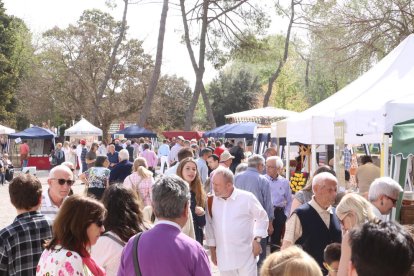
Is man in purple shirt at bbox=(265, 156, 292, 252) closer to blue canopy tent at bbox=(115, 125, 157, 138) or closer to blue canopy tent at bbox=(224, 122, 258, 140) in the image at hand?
blue canopy tent at bbox=(224, 122, 258, 140)

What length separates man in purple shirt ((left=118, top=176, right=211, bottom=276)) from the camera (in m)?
4.09

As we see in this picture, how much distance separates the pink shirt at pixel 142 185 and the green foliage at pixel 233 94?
56.1m

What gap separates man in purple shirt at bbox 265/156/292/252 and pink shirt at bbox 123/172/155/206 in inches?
75.2

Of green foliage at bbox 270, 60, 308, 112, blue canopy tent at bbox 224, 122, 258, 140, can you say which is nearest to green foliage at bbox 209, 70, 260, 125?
green foliage at bbox 270, 60, 308, 112

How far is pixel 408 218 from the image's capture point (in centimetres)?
858

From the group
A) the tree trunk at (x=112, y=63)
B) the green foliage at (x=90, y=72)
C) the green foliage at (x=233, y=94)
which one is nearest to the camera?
the tree trunk at (x=112, y=63)

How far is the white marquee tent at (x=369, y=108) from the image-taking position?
354 inches

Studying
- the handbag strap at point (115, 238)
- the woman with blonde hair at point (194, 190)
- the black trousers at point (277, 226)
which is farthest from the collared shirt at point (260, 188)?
the handbag strap at point (115, 238)

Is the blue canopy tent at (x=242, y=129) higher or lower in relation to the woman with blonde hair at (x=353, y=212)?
higher

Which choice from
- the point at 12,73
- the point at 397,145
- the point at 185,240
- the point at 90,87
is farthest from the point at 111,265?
the point at 12,73

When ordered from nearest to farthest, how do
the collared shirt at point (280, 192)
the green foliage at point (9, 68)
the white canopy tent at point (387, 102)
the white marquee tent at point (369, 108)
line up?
the white canopy tent at point (387, 102), the white marquee tent at point (369, 108), the collared shirt at point (280, 192), the green foliage at point (9, 68)

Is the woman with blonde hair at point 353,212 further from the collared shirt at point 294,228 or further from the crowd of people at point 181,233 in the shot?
the collared shirt at point 294,228

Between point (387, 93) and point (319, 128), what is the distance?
6.16ft

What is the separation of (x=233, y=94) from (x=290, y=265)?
63109 millimetres
